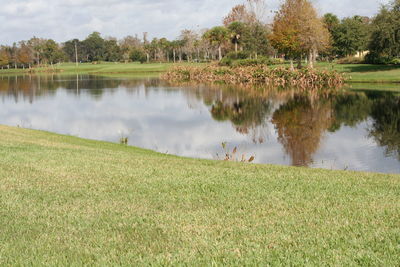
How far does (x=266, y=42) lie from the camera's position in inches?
3393

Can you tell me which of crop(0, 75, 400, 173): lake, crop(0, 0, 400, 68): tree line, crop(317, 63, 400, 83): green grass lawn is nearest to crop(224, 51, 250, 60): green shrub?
crop(0, 0, 400, 68): tree line

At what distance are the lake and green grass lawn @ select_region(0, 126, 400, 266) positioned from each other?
667 cm

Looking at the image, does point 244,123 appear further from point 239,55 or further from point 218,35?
point 218,35

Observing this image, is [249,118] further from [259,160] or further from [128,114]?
[259,160]

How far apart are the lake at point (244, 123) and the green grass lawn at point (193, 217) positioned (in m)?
6.67

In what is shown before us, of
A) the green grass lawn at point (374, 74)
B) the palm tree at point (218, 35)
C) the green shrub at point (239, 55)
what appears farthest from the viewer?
the palm tree at point (218, 35)

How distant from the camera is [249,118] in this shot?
28.6 metres

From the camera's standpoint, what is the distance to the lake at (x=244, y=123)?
60.5 ft

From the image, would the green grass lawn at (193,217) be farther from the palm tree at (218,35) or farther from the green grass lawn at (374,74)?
the palm tree at (218,35)

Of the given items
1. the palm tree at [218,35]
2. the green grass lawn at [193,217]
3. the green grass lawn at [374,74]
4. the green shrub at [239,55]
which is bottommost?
the green grass lawn at [193,217]

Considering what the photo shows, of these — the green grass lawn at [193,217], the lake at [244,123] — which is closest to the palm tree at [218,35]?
the lake at [244,123]

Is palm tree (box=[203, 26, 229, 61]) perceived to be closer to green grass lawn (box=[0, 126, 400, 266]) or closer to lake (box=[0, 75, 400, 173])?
lake (box=[0, 75, 400, 173])

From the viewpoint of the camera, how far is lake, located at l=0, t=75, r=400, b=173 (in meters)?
18.5

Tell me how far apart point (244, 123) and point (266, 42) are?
205 feet
